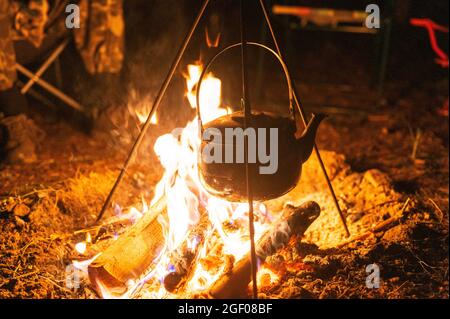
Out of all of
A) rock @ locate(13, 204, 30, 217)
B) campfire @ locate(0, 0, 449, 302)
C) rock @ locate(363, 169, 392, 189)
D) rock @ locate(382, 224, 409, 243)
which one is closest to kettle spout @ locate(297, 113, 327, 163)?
campfire @ locate(0, 0, 449, 302)

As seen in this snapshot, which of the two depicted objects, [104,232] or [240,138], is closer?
[240,138]

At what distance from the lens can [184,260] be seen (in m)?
3.28

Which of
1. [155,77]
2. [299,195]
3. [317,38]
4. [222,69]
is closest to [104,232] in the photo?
[299,195]

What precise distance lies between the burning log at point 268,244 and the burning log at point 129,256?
57 cm

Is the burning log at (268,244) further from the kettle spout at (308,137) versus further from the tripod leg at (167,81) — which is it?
the tripod leg at (167,81)

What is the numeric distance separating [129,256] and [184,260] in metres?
0.38

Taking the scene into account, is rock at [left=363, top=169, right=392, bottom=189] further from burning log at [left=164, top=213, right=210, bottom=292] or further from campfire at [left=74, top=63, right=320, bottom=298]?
burning log at [left=164, top=213, right=210, bottom=292]

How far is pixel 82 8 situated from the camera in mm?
5184

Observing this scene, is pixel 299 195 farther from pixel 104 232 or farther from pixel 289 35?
pixel 289 35

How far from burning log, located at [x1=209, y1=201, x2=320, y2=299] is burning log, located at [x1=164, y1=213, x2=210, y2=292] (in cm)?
26

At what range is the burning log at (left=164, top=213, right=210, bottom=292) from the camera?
322cm

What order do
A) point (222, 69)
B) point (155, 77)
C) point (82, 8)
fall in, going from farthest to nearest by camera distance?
1. point (222, 69)
2. point (155, 77)
3. point (82, 8)
